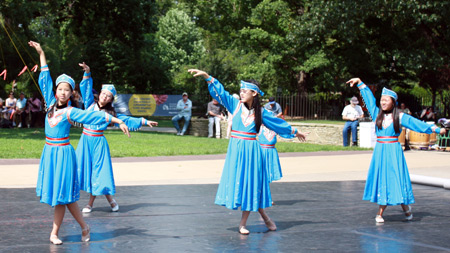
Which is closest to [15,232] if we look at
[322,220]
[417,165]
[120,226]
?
[120,226]

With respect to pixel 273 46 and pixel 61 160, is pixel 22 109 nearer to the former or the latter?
pixel 273 46

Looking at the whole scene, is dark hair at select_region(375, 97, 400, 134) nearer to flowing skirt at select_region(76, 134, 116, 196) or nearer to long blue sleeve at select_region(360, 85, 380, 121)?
long blue sleeve at select_region(360, 85, 380, 121)

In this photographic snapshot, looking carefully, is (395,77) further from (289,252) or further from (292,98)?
(289,252)

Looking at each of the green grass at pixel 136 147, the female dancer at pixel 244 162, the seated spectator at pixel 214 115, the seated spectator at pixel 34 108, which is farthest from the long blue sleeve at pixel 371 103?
the seated spectator at pixel 34 108

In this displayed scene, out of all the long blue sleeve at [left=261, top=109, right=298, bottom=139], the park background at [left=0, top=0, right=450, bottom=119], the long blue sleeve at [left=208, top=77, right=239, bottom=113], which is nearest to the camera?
the long blue sleeve at [left=208, top=77, right=239, bottom=113]

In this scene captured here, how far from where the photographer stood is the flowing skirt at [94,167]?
8617 millimetres

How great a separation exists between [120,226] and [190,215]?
117 centimetres

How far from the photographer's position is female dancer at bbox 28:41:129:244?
6594 millimetres

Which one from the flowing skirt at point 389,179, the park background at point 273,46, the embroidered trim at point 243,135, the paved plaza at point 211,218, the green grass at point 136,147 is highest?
the park background at point 273,46

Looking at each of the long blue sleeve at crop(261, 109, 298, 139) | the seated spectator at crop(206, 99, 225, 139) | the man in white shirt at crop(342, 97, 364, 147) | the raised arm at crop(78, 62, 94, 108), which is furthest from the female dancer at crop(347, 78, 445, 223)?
the seated spectator at crop(206, 99, 225, 139)

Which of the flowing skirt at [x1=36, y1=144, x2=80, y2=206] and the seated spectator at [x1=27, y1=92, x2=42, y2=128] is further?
the seated spectator at [x1=27, y1=92, x2=42, y2=128]

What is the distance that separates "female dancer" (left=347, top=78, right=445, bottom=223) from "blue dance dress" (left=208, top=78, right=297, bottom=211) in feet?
5.99

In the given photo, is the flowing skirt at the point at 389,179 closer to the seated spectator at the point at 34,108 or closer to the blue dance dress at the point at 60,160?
the blue dance dress at the point at 60,160

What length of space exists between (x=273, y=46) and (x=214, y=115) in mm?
12793
